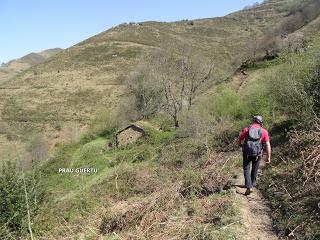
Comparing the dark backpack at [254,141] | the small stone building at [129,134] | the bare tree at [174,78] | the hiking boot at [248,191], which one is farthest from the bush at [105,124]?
the dark backpack at [254,141]

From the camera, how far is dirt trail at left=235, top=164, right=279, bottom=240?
882 cm

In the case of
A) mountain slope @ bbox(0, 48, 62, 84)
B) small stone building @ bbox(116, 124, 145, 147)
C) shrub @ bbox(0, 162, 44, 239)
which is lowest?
small stone building @ bbox(116, 124, 145, 147)

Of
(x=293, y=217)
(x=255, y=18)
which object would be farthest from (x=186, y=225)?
(x=255, y=18)

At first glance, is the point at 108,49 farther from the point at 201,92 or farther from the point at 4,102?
the point at 201,92

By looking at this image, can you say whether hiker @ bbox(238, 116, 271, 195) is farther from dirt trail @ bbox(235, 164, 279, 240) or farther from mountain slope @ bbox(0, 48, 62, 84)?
mountain slope @ bbox(0, 48, 62, 84)

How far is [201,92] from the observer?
45781 millimetres

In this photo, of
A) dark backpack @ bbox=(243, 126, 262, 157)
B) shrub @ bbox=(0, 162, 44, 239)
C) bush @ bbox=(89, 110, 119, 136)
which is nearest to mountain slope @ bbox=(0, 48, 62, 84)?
bush @ bbox=(89, 110, 119, 136)

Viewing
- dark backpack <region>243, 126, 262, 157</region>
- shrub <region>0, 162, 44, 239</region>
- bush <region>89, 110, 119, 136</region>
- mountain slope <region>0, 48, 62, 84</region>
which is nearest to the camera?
dark backpack <region>243, 126, 262, 157</region>

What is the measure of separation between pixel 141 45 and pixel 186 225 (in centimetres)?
9627

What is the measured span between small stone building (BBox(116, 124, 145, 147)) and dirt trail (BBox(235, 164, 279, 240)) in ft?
88.3

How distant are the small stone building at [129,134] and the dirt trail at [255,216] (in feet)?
88.3

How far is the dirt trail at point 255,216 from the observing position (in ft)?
28.9

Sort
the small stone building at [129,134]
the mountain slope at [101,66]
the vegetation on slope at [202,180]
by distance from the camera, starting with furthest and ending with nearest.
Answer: the mountain slope at [101,66], the small stone building at [129,134], the vegetation on slope at [202,180]

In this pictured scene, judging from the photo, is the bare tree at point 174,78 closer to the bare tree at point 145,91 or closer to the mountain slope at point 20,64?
the bare tree at point 145,91
